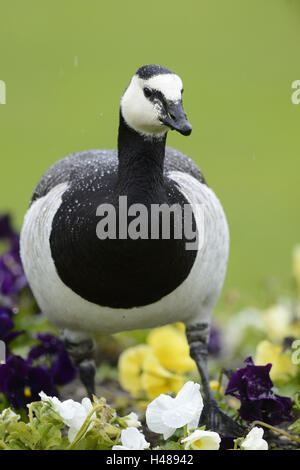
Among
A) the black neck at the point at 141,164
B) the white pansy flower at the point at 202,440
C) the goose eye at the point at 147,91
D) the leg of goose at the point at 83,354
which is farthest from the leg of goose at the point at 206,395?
the goose eye at the point at 147,91

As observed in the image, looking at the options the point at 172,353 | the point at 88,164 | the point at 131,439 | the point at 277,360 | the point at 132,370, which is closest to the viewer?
the point at 131,439

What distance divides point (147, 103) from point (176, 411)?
0.87m

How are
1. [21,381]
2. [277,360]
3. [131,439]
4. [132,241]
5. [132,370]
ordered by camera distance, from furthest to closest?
[132,370]
[277,360]
[21,381]
[132,241]
[131,439]

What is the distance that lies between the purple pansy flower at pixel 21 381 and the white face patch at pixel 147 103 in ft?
2.90

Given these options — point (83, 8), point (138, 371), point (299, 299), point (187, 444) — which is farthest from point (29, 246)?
point (83, 8)

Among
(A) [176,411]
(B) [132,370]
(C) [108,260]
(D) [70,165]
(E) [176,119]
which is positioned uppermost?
(E) [176,119]

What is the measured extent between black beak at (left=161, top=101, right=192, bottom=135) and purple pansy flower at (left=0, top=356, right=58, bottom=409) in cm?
98

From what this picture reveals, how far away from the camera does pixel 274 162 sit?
764 centimetres

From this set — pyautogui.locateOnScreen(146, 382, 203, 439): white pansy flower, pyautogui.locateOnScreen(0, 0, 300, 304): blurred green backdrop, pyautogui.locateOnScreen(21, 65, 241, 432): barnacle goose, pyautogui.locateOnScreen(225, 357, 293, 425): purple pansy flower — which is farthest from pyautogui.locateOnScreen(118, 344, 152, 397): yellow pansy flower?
pyautogui.locateOnScreen(0, 0, 300, 304): blurred green backdrop

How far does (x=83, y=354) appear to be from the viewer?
107 inches

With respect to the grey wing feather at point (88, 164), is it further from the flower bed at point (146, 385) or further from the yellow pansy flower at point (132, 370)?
the yellow pansy flower at point (132, 370)

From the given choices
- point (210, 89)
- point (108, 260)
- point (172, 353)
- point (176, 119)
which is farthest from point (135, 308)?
point (210, 89)

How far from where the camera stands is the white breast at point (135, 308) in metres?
2.41

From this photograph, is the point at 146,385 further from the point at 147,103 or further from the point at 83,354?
the point at 147,103
